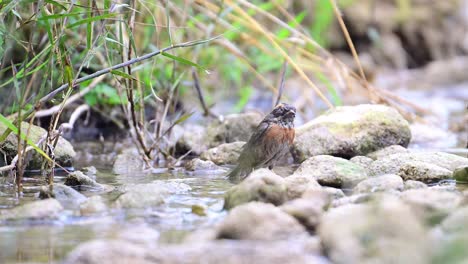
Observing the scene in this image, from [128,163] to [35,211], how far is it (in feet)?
7.23

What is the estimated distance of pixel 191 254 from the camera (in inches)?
101

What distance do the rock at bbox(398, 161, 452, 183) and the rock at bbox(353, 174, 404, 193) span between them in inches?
21.9

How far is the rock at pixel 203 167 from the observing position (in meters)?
5.32

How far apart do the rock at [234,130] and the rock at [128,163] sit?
2.71 feet

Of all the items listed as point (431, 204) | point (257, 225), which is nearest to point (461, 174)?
point (431, 204)

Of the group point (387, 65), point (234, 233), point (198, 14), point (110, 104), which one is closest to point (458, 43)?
point (387, 65)

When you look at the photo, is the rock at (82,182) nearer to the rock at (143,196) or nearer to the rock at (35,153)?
the rock at (35,153)

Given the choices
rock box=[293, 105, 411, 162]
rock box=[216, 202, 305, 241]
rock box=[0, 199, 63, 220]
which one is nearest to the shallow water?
rock box=[0, 199, 63, 220]

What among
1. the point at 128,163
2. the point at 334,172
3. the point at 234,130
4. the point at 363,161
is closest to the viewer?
the point at 334,172

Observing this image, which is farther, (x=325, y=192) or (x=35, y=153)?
(x=35, y=153)

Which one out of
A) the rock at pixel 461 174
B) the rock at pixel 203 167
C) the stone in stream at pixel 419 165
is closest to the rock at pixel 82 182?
the rock at pixel 203 167

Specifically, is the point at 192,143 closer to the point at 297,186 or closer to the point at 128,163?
the point at 128,163

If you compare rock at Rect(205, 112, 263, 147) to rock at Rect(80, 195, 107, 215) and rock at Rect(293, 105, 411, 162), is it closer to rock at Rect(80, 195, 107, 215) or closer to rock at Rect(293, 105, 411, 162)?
rock at Rect(293, 105, 411, 162)

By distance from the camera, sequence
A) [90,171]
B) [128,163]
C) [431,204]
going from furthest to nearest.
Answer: [128,163]
[90,171]
[431,204]
